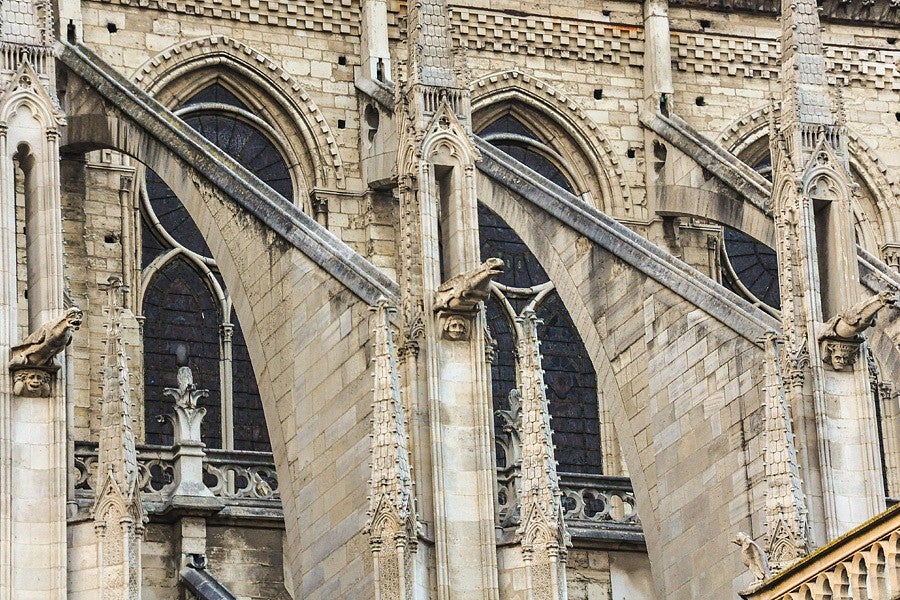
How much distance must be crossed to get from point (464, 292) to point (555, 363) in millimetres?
7634

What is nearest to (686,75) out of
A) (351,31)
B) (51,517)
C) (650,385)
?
(351,31)

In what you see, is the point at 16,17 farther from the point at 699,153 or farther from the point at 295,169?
the point at 699,153

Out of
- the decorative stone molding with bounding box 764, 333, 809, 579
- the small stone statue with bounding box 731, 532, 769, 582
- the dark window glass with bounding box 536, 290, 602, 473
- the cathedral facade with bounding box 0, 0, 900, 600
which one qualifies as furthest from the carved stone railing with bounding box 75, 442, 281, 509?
the small stone statue with bounding box 731, 532, 769, 582

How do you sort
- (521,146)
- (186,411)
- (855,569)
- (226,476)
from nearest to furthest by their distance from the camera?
(855,569)
(186,411)
(226,476)
(521,146)

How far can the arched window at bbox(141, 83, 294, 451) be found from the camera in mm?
31625

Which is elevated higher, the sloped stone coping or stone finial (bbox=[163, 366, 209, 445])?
the sloped stone coping

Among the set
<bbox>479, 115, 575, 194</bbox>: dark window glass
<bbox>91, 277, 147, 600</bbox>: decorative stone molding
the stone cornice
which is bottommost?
<bbox>91, 277, 147, 600</bbox>: decorative stone molding

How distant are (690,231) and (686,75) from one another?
1.97 m

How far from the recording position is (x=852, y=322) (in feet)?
91.8

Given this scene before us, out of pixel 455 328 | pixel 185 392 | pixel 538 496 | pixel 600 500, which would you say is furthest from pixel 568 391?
pixel 538 496

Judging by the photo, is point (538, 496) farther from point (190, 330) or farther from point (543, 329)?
point (543, 329)

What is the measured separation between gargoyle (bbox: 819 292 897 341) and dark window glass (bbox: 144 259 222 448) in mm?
Result: 6749

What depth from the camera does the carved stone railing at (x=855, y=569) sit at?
64.0ft

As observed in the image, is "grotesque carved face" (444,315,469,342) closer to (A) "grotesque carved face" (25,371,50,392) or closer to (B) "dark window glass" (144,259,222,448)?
(A) "grotesque carved face" (25,371,50,392)
